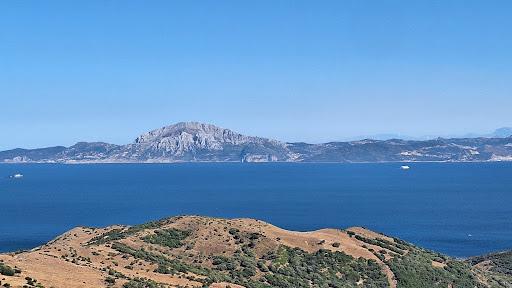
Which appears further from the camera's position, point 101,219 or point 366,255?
point 101,219

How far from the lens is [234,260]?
232ft

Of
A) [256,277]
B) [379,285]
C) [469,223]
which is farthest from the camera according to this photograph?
[469,223]

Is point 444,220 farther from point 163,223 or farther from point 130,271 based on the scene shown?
point 130,271

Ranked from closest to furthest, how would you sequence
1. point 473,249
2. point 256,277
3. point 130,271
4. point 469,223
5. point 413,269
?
point 130,271, point 256,277, point 413,269, point 473,249, point 469,223

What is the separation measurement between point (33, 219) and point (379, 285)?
510ft

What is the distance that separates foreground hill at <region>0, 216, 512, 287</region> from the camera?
175ft

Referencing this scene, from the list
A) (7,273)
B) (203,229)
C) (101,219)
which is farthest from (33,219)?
(7,273)

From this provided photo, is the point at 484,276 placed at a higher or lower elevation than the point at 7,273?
lower

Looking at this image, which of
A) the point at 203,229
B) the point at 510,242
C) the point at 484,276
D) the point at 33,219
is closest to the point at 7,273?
the point at 203,229

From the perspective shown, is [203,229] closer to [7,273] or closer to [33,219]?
[7,273]

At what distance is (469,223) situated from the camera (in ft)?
603

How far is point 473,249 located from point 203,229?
91213mm

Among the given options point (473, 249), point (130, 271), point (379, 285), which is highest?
point (130, 271)

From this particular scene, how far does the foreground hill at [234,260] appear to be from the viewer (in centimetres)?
5325
